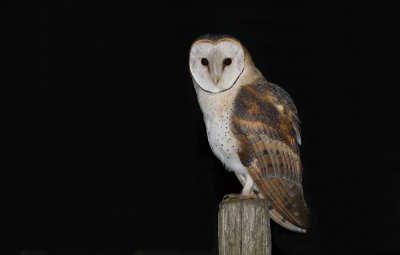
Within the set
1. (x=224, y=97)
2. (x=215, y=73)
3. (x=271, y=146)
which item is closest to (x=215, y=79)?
(x=215, y=73)

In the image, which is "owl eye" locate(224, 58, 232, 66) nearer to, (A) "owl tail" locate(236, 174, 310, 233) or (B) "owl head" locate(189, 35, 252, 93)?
(B) "owl head" locate(189, 35, 252, 93)

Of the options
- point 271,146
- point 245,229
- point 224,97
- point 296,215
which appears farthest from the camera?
point 224,97

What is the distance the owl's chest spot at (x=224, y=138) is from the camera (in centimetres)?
295

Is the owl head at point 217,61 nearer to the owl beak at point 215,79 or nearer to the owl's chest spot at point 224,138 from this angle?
the owl beak at point 215,79

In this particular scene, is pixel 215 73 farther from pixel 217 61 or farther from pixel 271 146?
pixel 271 146

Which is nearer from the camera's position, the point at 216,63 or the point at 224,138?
the point at 216,63

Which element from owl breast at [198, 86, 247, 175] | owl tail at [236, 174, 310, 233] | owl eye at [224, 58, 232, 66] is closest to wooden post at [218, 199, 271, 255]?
owl tail at [236, 174, 310, 233]

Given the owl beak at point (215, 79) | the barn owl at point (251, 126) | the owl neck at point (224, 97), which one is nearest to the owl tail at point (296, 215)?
the barn owl at point (251, 126)

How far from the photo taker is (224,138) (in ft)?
9.70

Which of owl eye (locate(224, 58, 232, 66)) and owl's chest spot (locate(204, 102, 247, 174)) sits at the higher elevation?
owl eye (locate(224, 58, 232, 66))

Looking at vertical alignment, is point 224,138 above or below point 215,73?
below

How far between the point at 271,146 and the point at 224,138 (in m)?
0.22

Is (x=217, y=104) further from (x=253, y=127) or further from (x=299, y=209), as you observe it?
(x=299, y=209)

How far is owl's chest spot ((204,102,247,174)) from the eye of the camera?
2947 mm
